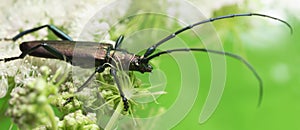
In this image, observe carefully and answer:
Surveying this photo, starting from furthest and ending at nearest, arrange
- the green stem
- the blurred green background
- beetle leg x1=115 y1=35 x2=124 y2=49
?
the blurred green background → beetle leg x1=115 y1=35 x2=124 y2=49 → the green stem

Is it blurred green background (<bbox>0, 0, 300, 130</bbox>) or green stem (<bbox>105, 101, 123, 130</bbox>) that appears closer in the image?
green stem (<bbox>105, 101, 123, 130</bbox>)

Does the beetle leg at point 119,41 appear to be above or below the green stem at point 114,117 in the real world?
above

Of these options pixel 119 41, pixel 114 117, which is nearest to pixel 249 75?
pixel 119 41

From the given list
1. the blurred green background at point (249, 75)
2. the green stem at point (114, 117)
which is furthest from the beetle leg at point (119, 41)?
the green stem at point (114, 117)

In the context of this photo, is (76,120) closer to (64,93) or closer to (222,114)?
(64,93)

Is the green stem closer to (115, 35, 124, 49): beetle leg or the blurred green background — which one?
(115, 35, 124, 49): beetle leg

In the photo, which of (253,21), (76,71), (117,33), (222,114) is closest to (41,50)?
(76,71)

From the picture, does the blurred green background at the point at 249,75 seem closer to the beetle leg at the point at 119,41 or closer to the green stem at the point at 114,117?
the beetle leg at the point at 119,41

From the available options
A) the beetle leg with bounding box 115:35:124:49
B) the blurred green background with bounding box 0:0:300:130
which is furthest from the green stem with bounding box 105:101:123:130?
the blurred green background with bounding box 0:0:300:130

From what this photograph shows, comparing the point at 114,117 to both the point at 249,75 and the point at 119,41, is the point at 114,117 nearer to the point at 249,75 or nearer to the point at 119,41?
the point at 119,41
